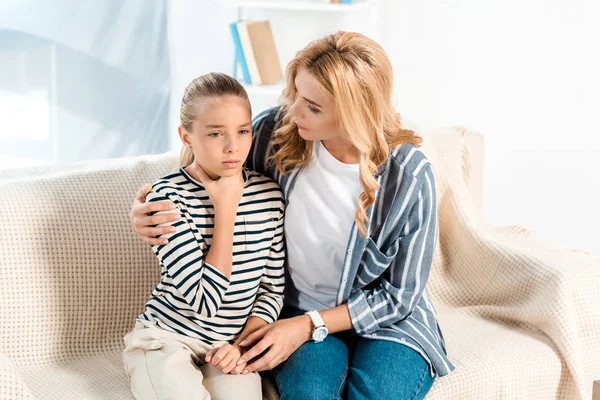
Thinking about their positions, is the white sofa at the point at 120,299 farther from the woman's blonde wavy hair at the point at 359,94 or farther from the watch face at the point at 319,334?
the woman's blonde wavy hair at the point at 359,94

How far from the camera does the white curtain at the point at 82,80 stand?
3078mm

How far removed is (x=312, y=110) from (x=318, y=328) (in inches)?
17.5

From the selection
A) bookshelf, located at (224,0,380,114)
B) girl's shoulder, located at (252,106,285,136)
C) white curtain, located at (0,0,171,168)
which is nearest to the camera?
girl's shoulder, located at (252,106,285,136)

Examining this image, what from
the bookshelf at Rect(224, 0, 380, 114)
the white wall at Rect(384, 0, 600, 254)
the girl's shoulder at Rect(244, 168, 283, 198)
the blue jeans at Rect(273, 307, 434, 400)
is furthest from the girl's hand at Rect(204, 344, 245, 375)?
the white wall at Rect(384, 0, 600, 254)

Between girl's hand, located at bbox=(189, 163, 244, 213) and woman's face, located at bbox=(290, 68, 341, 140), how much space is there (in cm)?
17

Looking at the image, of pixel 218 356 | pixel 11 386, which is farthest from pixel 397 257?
pixel 11 386

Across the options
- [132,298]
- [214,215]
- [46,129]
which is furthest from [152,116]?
[214,215]

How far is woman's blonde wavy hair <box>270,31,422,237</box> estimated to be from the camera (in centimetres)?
154

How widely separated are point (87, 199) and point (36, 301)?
10.1 inches

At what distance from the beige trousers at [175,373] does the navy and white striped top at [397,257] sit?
29 cm

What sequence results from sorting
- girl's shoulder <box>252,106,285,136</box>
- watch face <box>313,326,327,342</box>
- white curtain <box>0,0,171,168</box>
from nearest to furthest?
watch face <box>313,326,327,342</box>
girl's shoulder <box>252,106,285,136</box>
white curtain <box>0,0,171,168</box>

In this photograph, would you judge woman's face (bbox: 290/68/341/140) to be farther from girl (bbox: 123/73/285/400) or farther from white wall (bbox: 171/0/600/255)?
white wall (bbox: 171/0/600/255)

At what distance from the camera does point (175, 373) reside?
4.78 ft

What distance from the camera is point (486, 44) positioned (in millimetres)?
3385
